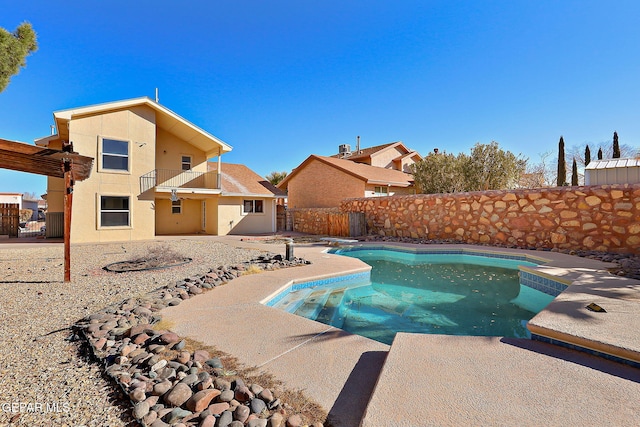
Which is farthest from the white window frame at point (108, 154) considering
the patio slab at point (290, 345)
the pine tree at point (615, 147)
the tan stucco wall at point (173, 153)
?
the pine tree at point (615, 147)

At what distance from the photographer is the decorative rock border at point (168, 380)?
1962mm

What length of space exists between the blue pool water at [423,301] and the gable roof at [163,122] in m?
12.5

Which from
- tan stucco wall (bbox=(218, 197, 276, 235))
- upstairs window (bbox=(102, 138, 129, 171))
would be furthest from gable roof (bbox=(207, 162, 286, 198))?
upstairs window (bbox=(102, 138, 129, 171))

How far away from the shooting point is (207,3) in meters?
11.9

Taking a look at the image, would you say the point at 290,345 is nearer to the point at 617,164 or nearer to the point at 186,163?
the point at 186,163

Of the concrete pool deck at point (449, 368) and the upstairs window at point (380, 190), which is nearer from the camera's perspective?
the concrete pool deck at point (449, 368)

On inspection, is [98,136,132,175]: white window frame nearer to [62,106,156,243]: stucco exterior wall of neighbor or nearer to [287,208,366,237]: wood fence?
[62,106,156,243]: stucco exterior wall of neighbor

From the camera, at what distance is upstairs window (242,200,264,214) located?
1888cm

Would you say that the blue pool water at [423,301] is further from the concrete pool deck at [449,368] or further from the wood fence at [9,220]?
the wood fence at [9,220]

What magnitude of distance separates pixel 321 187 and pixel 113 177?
14.4m

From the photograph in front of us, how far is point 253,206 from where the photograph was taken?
1922 centimetres

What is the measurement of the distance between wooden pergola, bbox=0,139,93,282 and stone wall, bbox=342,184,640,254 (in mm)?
12214

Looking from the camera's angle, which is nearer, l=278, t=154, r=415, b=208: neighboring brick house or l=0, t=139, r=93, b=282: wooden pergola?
l=0, t=139, r=93, b=282: wooden pergola

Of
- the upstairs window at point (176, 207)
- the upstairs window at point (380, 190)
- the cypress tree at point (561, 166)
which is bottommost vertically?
the upstairs window at point (176, 207)
